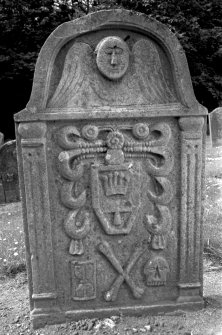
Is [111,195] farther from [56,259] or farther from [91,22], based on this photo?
[91,22]

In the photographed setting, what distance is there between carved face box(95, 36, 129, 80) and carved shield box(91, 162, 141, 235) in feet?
2.11

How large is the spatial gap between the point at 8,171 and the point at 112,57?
177 inches

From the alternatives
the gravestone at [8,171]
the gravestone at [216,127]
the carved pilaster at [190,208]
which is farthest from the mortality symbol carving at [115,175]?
the gravestone at [216,127]

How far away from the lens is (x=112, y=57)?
8.47 feet

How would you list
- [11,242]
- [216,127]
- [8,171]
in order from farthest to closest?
[216,127] < [8,171] < [11,242]

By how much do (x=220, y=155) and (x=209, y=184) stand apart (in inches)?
102

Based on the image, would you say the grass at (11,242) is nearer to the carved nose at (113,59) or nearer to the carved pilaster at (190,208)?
the carved pilaster at (190,208)

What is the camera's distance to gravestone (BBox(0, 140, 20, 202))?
6.63 meters

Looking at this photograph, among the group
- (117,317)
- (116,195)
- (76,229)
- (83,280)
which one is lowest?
(117,317)

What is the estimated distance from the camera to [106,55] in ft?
8.52

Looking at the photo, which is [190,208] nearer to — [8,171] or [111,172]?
[111,172]

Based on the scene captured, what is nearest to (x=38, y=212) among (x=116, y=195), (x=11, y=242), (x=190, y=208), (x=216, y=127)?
(x=116, y=195)

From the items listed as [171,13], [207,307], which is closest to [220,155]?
[207,307]

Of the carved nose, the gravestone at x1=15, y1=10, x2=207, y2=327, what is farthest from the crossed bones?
the carved nose
